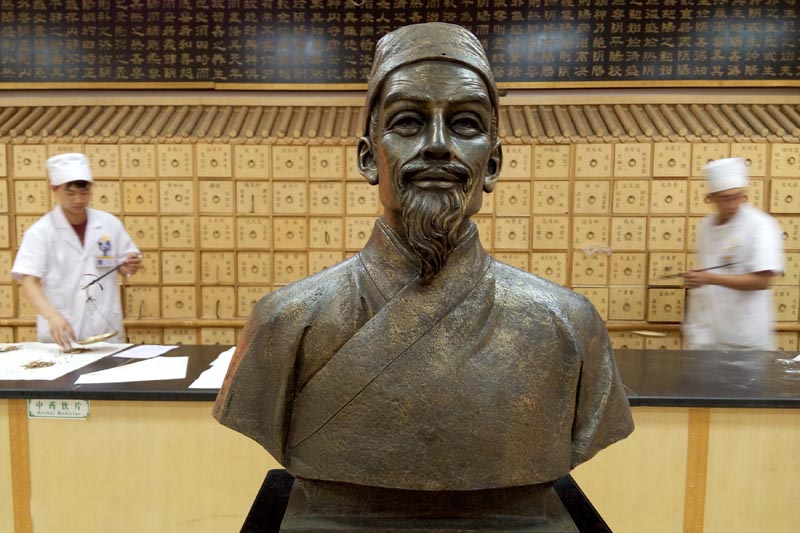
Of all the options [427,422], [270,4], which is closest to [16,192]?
[270,4]

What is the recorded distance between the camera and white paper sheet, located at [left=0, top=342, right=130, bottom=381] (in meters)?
2.34

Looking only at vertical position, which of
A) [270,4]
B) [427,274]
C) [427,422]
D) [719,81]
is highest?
[270,4]

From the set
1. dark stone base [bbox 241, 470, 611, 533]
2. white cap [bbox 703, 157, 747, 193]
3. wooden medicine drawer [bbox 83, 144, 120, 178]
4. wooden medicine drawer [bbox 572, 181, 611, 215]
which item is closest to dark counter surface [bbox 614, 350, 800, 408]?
white cap [bbox 703, 157, 747, 193]

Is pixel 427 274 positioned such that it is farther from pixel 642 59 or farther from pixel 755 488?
pixel 642 59

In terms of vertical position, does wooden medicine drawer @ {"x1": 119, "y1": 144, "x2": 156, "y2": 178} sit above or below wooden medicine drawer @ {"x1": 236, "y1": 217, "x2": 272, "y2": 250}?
above

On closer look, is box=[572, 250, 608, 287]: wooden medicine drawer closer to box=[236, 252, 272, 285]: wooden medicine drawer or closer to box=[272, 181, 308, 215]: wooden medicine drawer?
box=[272, 181, 308, 215]: wooden medicine drawer

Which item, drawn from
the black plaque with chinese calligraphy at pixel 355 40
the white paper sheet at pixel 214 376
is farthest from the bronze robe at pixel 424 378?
the black plaque with chinese calligraphy at pixel 355 40

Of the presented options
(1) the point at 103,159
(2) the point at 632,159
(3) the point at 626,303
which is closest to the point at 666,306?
(3) the point at 626,303

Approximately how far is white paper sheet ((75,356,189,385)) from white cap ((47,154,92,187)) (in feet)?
3.05

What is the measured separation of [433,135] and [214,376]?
61.0 inches

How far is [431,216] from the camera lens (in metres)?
1.11

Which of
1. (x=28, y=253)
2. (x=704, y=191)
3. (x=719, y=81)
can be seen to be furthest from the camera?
(x=719, y=81)

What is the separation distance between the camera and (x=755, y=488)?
216cm

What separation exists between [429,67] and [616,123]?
346 cm
